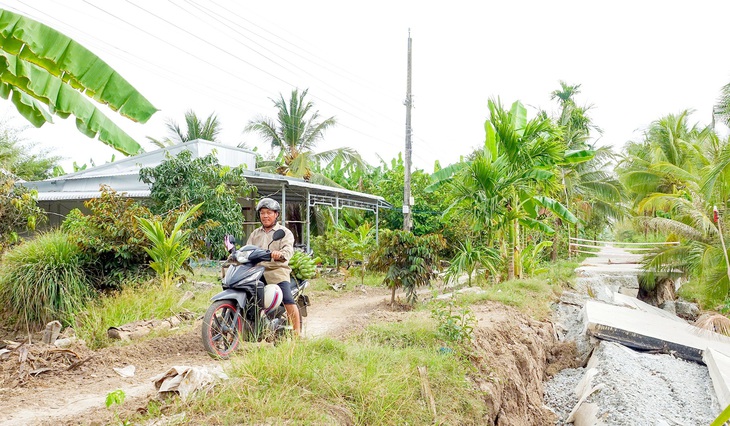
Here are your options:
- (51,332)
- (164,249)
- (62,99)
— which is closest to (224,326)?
(62,99)

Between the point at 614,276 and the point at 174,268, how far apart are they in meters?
14.8

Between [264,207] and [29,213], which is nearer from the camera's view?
[264,207]

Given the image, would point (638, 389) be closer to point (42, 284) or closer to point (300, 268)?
point (300, 268)

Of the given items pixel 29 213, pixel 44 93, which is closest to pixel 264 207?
pixel 44 93

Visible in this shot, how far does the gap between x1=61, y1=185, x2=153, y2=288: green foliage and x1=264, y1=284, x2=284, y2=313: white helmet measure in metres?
4.05

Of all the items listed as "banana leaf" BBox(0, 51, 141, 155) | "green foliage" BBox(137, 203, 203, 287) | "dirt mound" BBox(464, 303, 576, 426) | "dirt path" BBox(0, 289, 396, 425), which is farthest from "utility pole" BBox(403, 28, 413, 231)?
"banana leaf" BBox(0, 51, 141, 155)

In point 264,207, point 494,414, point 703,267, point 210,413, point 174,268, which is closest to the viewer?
point 210,413

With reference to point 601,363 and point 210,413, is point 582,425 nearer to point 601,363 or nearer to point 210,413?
point 601,363

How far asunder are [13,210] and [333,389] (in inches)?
413

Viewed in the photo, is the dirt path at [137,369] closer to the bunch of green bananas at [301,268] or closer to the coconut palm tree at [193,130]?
the bunch of green bananas at [301,268]

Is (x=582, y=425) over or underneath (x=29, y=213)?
underneath

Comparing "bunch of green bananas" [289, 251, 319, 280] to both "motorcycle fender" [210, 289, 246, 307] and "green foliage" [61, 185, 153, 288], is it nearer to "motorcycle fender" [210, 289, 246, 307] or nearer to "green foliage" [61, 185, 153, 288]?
"motorcycle fender" [210, 289, 246, 307]

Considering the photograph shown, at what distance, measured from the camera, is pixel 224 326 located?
4891 mm

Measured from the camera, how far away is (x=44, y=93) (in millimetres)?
3922
